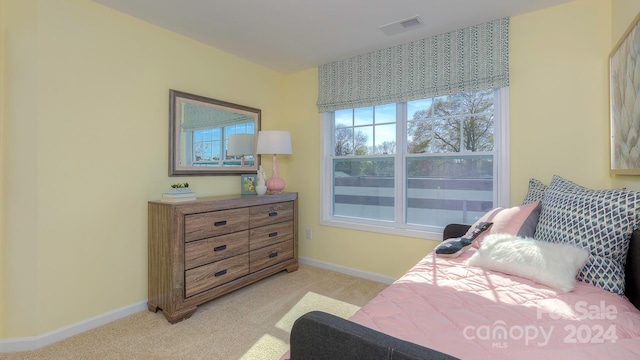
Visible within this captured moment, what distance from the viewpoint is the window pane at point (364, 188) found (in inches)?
122

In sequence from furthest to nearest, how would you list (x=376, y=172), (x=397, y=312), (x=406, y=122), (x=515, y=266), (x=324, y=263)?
(x=324, y=263)
(x=376, y=172)
(x=406, y=122)
(x=515, y=266)
(x=397, y=312)

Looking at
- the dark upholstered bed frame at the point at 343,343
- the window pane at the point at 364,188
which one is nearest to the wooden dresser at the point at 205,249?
the window pane at the point at 364,188

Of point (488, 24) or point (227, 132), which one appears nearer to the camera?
point (488, 24)

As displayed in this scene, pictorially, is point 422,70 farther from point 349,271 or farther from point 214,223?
point 214,223

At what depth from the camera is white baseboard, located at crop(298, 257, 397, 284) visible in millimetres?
2988

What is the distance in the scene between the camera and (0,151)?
74.1 inches

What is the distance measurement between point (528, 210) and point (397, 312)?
130 cm

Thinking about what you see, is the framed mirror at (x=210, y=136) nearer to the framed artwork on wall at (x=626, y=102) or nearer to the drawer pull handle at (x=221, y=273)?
the drawer pull handle at (x=221, y=273)

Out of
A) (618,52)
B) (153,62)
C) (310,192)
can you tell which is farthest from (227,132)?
(618,52)

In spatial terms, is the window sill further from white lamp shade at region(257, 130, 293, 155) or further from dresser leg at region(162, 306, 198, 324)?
dresser leg at region(162, 306, 198, 324)

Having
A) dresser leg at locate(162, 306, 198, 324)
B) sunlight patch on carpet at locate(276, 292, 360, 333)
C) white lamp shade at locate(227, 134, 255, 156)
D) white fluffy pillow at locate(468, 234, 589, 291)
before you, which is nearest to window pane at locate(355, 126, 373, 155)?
white lamp shade at locate(227, 134, 255, 156)

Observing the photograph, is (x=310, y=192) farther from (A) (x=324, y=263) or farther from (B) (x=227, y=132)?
(B) (x=227, y=132)

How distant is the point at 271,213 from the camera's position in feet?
9.90

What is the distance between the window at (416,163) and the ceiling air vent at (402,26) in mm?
681
